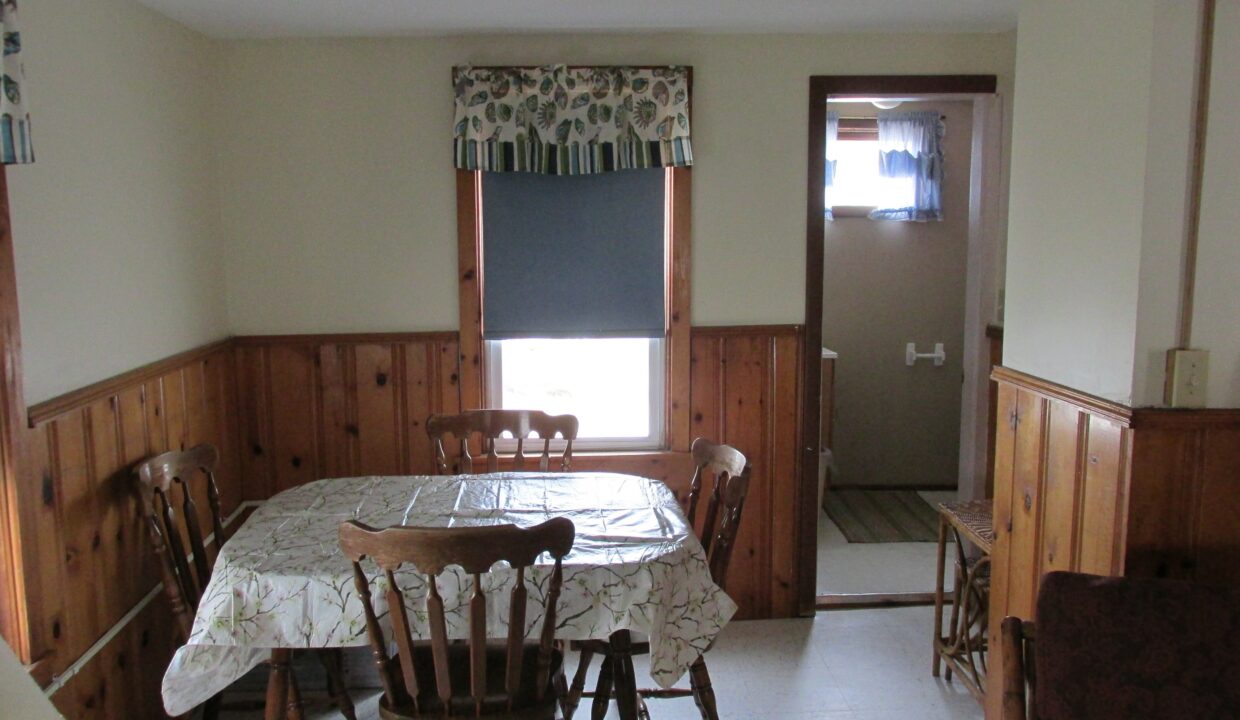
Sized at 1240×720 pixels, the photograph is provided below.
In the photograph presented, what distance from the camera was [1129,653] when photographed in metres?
1.60

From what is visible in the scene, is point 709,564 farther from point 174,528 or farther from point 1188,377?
point 174,528

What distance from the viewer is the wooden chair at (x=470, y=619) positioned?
1813 millimetres

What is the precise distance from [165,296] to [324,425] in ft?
2.67

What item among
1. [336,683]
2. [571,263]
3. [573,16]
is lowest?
[336,683]

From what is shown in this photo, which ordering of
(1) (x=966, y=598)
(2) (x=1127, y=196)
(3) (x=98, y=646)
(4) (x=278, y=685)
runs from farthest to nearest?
1. (1) (x=966, y=598)
2. (3) (x=98, y=646)
3. (4) (x=278, y=685)
4. (2) (x=1127, y=196)

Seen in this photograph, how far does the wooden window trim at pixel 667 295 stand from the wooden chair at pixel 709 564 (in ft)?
2.52

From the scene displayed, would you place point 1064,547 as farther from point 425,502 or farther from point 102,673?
point 102,673

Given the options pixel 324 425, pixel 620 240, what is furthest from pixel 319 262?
pixel 620 240

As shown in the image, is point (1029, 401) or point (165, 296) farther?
point (165, 296)

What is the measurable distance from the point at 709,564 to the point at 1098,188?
129cm

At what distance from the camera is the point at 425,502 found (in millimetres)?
2533

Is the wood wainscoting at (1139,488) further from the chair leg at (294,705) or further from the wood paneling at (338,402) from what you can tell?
the wood paneling at (338,402)


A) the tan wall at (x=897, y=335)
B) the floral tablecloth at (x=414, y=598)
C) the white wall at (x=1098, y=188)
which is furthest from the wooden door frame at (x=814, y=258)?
the tan wall at (x=897, y=335)

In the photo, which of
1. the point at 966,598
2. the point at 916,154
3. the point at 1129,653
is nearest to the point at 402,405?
the point at 966,598
